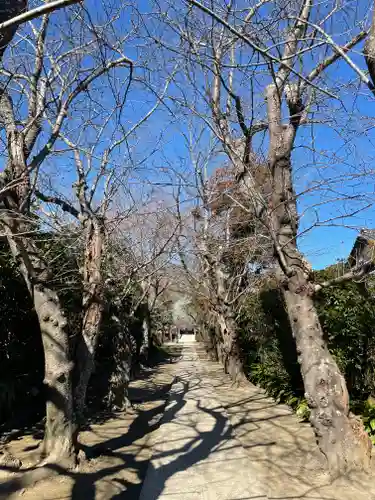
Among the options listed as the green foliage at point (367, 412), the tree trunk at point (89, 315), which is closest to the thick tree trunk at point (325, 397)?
the green foliage at point (367, 412)

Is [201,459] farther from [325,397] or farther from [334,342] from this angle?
[334,342]

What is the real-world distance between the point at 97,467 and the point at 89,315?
2337mm

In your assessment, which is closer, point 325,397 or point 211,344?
point 325,397

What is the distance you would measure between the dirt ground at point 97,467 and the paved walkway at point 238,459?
24 cm

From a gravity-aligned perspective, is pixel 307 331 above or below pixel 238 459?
above

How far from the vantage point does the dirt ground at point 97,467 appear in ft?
15.9

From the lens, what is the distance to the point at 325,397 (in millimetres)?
5078

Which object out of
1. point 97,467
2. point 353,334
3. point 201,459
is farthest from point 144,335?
point 97,467

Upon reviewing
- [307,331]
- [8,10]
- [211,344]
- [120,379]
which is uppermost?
[8,10]

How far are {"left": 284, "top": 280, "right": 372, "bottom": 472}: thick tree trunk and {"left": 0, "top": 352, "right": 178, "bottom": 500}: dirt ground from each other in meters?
2.18

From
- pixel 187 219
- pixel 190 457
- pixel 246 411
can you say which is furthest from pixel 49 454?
pixel 187 219

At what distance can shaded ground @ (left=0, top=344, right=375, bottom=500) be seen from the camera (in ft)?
15.4

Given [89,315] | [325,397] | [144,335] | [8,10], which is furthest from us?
[144,335]

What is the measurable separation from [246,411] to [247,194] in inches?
207
